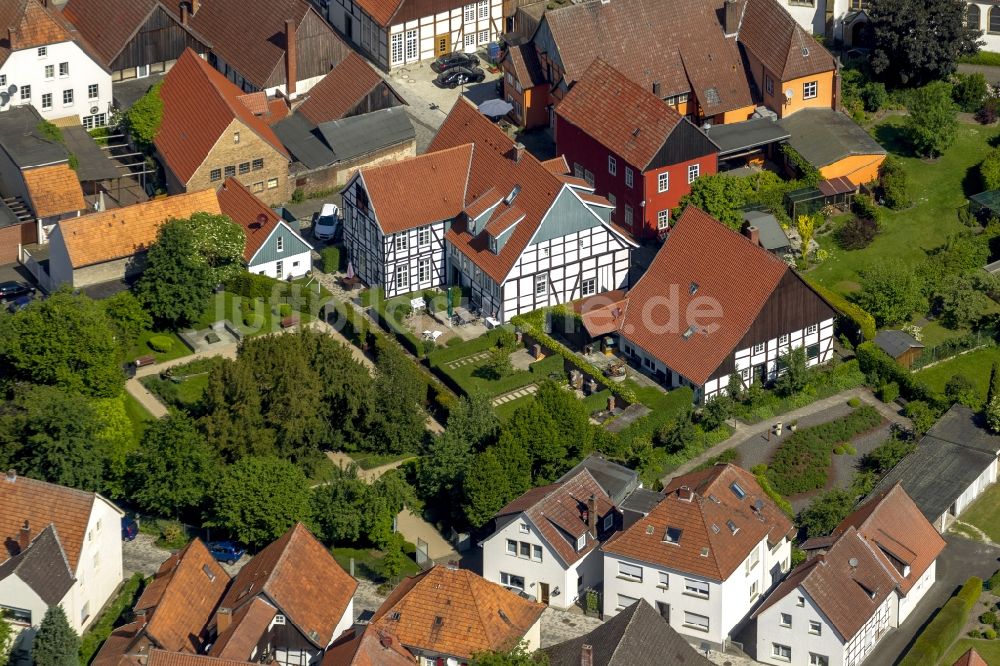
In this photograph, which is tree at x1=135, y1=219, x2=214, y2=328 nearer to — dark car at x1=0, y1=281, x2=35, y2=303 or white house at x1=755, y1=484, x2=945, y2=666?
dark car at x1=0, y1=281, x2=35, y2=303

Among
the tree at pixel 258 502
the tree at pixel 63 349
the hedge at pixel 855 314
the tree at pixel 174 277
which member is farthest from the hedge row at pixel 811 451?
the tree at pixel 63 349

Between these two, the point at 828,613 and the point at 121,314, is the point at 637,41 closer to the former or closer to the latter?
the point at 121,314

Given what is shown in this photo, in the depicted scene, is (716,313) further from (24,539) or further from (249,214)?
(24,539)

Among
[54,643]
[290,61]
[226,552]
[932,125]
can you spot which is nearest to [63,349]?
[226,552]

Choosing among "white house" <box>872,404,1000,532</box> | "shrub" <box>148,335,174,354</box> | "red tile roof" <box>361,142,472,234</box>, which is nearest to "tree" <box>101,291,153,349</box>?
"shrub" <box>148,335,174,354</box>

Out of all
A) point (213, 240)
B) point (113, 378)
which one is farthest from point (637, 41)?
point (113, 378)
